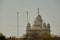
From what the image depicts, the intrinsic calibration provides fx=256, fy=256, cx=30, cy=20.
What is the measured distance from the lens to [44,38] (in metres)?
24.6

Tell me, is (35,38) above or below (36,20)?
below

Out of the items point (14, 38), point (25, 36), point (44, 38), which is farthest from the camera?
point (25, 36)

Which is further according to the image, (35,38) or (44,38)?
(35,38)

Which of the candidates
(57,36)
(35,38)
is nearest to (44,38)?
(57,36)

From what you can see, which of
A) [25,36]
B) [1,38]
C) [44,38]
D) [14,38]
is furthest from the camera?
[25,36]

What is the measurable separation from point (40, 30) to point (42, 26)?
0.64 meters

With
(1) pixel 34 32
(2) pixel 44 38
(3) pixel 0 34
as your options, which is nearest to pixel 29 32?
(1) pixel 34 32

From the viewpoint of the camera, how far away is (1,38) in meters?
21.5

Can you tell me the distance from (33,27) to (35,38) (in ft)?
15.5

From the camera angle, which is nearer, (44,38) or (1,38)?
(1,38)

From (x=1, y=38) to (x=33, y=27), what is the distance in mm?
13845

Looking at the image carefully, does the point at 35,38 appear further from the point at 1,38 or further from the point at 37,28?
the point at 1,38

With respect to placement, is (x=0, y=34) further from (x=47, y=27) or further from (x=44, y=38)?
(x=47, y=27)

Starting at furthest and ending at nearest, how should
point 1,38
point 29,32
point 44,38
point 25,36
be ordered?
1. point 29,32
2. point 25,36
3. point 44,38
4. point 1,38
